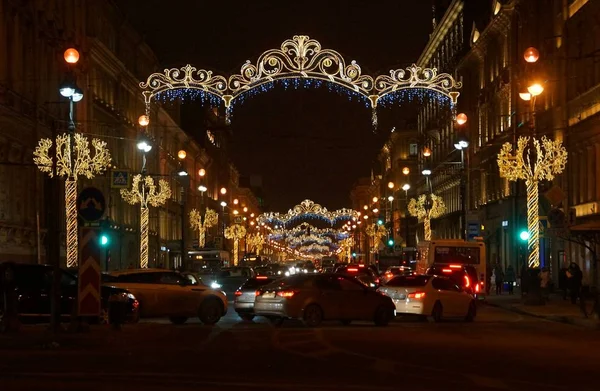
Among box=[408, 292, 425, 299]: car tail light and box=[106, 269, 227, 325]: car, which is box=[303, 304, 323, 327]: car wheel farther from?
box=[408, 292, 425, 299]: car tail light

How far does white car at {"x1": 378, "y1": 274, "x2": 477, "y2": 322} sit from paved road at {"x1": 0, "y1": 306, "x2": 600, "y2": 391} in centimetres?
475

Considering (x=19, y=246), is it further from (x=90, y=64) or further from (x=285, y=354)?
(x=285, y=354)

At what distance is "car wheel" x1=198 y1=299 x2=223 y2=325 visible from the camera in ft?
98.9

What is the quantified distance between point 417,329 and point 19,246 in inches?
860

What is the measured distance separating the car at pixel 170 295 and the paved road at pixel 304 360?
6.84 feet

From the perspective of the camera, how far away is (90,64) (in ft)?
192

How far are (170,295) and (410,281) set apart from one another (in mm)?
7870

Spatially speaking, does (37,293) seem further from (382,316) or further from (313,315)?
(382,316)

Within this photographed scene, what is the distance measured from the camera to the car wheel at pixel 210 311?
1187 inches

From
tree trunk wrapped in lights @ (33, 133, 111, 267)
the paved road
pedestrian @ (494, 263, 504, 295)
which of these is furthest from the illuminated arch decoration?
pedestrian @ (494, 263, 504, 295)

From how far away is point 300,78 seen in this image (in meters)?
36.4

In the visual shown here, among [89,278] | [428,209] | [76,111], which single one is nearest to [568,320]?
[89,278]

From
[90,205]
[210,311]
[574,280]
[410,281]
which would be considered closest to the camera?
[90,205]

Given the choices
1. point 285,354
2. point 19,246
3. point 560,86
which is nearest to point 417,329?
point 285,354
